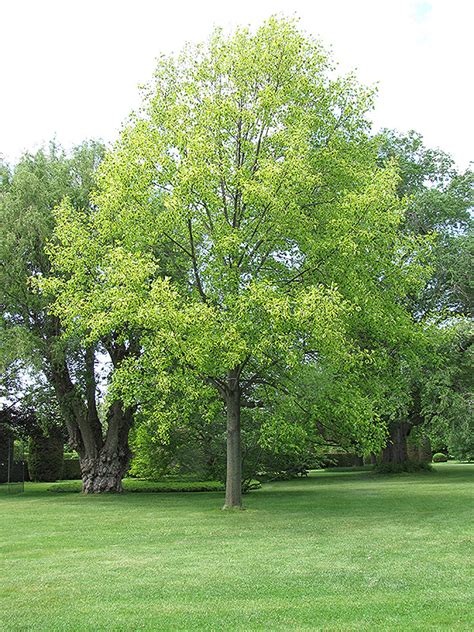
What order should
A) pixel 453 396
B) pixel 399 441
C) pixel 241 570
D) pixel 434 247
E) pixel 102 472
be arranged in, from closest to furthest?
1. pixel 241 570
2. pixel 102 472
3. pixel 453 396
4. pixel 434 247
5. pixel 399 441

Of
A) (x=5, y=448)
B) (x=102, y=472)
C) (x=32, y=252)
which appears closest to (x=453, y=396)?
(x=102, y=472)

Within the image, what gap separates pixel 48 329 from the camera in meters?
25.5

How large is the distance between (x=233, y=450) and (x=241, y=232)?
6.03 metres

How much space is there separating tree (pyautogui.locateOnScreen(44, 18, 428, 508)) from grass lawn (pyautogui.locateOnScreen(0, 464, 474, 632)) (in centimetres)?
333

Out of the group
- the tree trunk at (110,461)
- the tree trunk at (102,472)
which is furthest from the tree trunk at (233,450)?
the tree trunk at (102,472)

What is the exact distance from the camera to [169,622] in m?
6.73

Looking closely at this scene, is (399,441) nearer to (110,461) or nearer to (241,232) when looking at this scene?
(110,461)

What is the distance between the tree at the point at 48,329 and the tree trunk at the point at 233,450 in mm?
6360

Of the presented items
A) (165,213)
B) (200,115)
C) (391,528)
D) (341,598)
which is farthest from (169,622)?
(200,115)

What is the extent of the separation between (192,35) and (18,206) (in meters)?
9.10

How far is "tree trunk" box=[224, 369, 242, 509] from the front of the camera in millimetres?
18734

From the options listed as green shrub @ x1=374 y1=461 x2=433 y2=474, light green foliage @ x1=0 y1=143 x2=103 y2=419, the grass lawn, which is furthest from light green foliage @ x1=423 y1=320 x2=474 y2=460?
light green foliage @ x1=0 y1=143 x2=103 y2=419

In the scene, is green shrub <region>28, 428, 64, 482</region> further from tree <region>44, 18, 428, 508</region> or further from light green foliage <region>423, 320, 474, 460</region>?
tree <region>44, 18, 428, 508</region>

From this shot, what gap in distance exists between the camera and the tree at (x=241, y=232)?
17.0 metres
